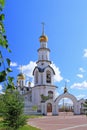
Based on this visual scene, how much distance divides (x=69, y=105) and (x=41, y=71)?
9943 mm

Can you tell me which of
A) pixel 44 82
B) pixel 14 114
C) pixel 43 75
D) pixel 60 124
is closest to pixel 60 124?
pixel 60 124

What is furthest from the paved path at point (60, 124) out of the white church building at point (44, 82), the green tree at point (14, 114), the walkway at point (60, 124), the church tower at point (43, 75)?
the church tower at point (43, 75)

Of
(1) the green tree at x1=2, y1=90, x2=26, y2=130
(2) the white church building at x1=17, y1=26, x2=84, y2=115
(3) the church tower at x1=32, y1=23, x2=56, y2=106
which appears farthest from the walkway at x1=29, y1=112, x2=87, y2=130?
(3) the church tower at x1=32, y1=23, x2=56, y2=106

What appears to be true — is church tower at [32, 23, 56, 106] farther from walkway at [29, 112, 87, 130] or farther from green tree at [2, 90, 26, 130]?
green tree at [2, 90, 26, 130]

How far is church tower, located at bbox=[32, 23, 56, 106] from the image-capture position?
64750mm

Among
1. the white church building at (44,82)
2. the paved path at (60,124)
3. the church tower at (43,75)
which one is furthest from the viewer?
the church tower at (43,75)

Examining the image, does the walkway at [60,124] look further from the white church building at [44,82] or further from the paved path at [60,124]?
the white church building at [44,82]

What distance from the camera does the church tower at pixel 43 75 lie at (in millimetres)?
64750

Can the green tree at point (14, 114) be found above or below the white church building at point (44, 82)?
below

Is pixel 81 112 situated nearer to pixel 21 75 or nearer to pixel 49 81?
pixel 49 81

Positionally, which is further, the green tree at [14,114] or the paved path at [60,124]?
the paved path at [60,124]

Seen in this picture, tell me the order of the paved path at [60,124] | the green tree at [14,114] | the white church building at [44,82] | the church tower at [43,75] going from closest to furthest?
the green tree at [14,114] < the paved path at [60,124] < the white church building at [44,82] < the church tower at [43,75]

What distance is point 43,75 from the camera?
65.7m

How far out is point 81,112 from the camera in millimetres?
59188
